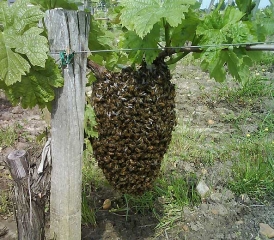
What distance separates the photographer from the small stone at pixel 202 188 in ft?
9.70

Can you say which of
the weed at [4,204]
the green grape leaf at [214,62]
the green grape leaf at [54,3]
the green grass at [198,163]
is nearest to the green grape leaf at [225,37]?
the green grape leaf at [214,62]

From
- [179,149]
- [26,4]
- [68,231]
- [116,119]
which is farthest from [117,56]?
[179,149]

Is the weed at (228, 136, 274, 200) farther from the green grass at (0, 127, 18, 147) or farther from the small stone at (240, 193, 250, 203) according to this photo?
the green grass at (0, 127, 18, 147)

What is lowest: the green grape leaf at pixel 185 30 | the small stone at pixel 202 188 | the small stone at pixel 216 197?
the small stone at pixel 216 197

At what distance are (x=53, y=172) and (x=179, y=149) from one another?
190 cm

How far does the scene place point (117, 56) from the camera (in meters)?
1.91

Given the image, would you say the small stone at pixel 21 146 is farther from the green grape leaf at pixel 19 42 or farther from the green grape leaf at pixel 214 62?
the green grape leaf at pixel 214 62

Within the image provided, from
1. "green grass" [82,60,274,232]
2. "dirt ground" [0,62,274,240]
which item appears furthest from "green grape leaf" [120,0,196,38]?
"dirt ground" [0,62,274,240]

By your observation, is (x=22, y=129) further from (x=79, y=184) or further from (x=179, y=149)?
(x=79, y=184)

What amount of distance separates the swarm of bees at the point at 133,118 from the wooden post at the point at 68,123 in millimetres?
105

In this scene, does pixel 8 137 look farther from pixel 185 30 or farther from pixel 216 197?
pixel 185 30

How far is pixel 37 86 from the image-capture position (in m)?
1.63

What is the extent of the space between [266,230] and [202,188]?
1.97 feet

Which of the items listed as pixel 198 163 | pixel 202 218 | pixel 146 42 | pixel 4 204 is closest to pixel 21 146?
pixel 4 204
